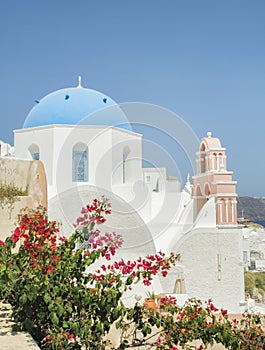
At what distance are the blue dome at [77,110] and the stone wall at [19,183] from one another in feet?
15.8

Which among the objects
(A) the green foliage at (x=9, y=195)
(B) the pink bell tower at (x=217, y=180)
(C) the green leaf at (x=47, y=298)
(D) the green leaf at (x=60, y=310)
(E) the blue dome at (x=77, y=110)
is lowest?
(D) the green leaf at (x=60, y=310)

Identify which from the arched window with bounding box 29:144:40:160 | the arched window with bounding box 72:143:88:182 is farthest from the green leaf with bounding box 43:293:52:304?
the arched window with bounding box 29:144:40:160

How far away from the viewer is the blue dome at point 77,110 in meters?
9.36

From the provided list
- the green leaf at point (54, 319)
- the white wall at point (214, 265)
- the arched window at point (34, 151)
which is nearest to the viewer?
the green leaf at point (54, 319)

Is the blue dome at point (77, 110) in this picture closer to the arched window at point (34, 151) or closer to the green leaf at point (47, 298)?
the arched window at point (34, 151)

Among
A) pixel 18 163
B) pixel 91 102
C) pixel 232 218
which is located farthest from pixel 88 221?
pixel 232 218

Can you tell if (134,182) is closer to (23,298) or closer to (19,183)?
(19,183)

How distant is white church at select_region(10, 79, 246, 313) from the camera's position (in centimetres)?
911

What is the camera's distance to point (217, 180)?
→ 10.5 meters

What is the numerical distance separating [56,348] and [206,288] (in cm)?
835

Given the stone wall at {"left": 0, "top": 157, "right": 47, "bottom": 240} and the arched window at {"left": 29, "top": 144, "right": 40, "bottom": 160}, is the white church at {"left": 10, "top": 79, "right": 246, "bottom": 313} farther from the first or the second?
the stone wall at {"left": 0, "top": 157, "right": 47, "bottom": 240}

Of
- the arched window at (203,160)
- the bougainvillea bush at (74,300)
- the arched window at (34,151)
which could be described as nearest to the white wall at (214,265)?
the arched window at (203,160)

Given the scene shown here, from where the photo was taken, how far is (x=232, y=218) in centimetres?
1031

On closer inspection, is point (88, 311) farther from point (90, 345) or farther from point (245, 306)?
point (245, 306)
